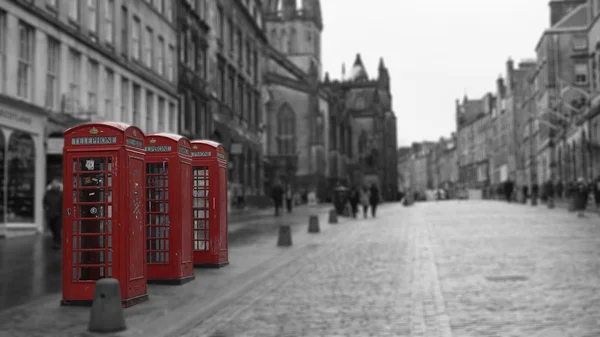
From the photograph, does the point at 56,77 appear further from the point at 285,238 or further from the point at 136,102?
the point at 285,238

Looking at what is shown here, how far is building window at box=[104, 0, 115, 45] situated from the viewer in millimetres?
33250

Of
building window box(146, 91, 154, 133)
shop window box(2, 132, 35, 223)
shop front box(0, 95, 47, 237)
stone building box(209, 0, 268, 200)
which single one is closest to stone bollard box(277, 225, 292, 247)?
shop front box(0, 95, 47, 237)

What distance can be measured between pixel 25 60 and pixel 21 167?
3431mm

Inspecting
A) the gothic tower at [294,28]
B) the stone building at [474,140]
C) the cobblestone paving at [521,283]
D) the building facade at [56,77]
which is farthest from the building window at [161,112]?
the stone building at [474,140]

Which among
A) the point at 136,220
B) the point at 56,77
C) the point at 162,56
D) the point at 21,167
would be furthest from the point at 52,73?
the point at 136,220

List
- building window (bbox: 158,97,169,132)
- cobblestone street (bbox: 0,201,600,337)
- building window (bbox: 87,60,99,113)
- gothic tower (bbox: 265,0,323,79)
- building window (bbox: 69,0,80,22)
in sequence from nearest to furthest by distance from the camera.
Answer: cobblestone street (bbox: 0,201,600,337)
building window (bbox: 69,0,80,22)
building window (bbox: 87,60,99,113)
building window (bbox: 158,97,169,132)
gothic tower (bbox: 265,0,323,79)

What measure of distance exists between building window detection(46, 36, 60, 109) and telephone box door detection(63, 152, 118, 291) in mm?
25772

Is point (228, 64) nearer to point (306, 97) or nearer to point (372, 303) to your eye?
point (372, 303)

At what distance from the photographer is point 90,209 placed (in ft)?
10.3

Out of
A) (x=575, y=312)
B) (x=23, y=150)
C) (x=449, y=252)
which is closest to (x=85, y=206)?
(x=575, y=312)

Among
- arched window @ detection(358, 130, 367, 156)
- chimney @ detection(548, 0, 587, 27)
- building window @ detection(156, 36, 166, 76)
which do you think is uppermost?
chimney @ detection(548, 0, 587, 27)

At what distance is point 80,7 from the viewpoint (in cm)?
3091

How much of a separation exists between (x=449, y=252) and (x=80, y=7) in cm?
1796

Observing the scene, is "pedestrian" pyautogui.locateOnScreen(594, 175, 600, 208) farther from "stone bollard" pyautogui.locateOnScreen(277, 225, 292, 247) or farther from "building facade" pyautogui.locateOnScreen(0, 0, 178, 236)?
"stone bollard" pyautogui.locateOnScreen(277, 225, 292, 247)
